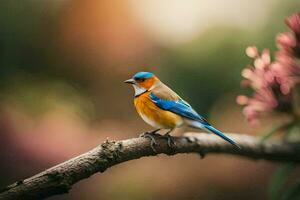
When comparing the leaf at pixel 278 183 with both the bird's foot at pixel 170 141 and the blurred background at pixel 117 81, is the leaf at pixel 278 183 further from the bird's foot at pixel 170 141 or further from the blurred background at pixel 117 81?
the blurred background at pixel 117 81

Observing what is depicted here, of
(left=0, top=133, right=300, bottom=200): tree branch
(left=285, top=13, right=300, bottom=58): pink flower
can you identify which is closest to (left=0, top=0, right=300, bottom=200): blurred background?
(left=0, top=133, right=300, bottom=200): tree branch

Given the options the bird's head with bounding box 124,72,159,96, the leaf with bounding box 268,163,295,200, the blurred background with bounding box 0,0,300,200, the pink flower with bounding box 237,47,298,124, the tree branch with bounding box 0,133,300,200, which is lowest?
the leaf with bounding box 268,163,295,200

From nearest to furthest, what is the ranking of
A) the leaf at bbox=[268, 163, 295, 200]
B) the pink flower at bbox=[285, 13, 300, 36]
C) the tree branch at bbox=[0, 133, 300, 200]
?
the tree branch at bbox=[0, 133, 300, 200] < the pink flower at bbox=[285, 13, 300, 36] < the leaf at bbox=[268, 163, 295, 200]

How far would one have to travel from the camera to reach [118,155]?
4.56ft

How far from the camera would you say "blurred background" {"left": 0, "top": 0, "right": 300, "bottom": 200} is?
3.10 meters

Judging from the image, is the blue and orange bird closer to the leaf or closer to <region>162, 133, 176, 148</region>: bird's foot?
<region>162, 133, 176, 148</region>: bird's foot

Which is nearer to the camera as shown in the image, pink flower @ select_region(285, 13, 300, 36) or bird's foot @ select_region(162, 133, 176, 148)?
bird's foot @ select_region(162, 133, 176, 148)

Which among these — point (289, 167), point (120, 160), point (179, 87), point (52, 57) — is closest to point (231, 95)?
point (179, 87)

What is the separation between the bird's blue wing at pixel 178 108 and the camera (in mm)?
1830

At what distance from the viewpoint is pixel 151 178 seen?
311 centimetres

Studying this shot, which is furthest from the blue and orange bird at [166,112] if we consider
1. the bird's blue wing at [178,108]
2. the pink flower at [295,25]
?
the pink flower at [295,25]

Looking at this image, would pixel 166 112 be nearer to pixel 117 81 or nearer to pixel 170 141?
pixel 170 141

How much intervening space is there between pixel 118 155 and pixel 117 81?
113 inches

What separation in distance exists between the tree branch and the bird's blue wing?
0.21 ft
